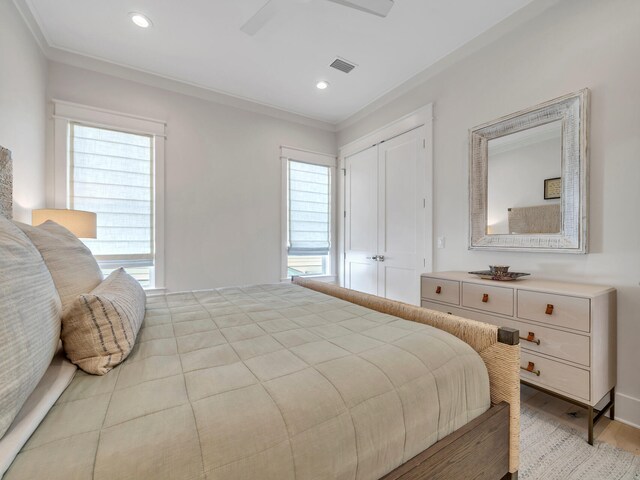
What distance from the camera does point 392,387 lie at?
33.1 inches

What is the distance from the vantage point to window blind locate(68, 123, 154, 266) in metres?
2.75

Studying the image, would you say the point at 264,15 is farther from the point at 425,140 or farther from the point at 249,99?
the point at 425,140

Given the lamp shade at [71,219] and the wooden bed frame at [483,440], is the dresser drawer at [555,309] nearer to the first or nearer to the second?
the wooden bed frame at [483,440]

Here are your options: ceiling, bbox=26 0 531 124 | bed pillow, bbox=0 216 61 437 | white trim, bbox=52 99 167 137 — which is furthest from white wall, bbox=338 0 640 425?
white trim, bbox=52 99 167 137

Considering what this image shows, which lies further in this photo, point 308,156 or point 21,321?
point 308,156

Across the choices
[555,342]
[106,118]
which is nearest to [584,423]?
[555,342]

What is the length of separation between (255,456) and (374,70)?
331 centimetres

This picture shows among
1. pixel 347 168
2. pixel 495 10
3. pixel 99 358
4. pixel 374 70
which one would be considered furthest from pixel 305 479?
pixel 347 168

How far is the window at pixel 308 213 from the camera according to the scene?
3.94m

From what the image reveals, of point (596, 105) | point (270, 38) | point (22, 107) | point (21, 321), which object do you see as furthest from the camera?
point (270, 38)

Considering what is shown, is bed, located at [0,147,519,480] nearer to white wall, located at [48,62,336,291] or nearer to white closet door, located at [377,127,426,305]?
white closet door, located at [377,127,426,305]

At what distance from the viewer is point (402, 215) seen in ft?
10.6

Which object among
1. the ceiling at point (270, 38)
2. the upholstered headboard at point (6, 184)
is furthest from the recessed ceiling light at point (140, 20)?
the upholstered headboard at point (6, 184)

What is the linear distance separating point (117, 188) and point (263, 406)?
3082 mm
